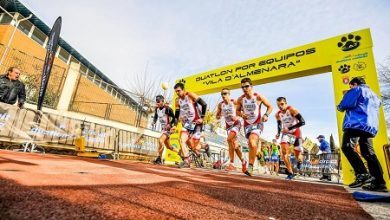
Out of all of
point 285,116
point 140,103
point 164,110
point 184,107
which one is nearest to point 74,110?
point 140,103

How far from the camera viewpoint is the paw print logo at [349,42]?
6.41m

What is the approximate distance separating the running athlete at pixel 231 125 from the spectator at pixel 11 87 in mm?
5418

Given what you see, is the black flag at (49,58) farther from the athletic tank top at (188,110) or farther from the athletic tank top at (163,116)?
the athletic tank top at (188,110)

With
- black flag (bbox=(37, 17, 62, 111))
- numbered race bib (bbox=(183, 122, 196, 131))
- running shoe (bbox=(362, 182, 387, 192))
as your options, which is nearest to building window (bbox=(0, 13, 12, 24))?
black flag (bbox=(37, 17, 62, 111))

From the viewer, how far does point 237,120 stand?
237 inches

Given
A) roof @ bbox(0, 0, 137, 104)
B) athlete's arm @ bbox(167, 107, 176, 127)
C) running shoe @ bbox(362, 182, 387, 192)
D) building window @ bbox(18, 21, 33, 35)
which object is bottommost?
running shoe @ bbox(362, 182, 387, 192)

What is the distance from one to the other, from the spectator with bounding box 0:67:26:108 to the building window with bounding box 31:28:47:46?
16800 millimetres

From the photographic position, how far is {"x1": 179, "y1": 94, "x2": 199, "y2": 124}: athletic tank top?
6.39m

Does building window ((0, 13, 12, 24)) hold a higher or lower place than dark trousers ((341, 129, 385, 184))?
higher

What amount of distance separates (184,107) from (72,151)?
4769mm

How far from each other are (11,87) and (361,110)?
784cm

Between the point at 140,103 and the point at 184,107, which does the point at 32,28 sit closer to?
the point at 140,103

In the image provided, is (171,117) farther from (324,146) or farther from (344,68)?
(324,146)

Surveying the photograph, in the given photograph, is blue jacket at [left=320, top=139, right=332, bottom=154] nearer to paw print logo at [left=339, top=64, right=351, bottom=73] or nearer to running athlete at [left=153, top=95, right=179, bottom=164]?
paw print logo at [left=339, top=64, right=351, bottom=73]
